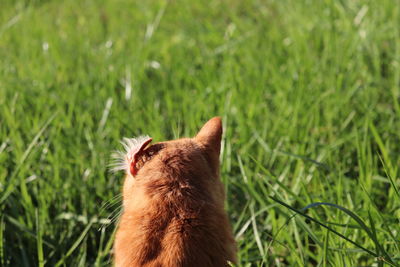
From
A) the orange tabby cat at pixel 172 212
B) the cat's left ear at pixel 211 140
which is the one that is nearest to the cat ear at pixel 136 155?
the orange tabby cat at pixel 172 212

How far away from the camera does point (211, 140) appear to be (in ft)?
5.17

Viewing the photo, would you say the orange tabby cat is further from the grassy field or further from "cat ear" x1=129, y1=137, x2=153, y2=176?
the grassy field

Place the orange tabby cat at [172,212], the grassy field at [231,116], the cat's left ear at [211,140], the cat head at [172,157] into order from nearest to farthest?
the orange tabby cat at [172,212], the cat head at [172,157], the cat's left ear at [211,140], the grassy field at [231,116]

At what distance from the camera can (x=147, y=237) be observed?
4.21ft

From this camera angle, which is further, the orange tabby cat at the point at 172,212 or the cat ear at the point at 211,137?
the cat ear at the point at 211,137

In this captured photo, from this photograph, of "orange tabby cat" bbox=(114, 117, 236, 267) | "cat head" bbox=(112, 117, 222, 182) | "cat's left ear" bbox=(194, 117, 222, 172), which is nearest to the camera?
"orange tabby cat" bbox=(114, 117, 236, 267)

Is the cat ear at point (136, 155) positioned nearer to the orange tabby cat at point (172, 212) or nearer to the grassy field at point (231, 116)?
the orange tabby cat at point (172, 212)

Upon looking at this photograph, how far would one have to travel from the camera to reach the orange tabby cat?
1264 mm

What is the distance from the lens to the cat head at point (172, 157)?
1417mm

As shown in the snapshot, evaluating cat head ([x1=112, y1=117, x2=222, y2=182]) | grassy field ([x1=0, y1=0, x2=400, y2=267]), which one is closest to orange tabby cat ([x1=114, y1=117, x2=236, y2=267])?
cat head ([x1=112, y1=117, x2=222, y2=182])

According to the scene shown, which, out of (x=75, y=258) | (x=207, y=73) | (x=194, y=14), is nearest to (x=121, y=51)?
(x=207, y=73)

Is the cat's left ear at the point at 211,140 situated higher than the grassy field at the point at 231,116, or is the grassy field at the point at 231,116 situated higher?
the cat's left ear at the point at 211,140

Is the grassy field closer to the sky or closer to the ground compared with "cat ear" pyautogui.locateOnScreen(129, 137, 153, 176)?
closer to the ground

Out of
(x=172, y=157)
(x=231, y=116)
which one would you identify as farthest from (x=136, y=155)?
(x=231, y=116)
